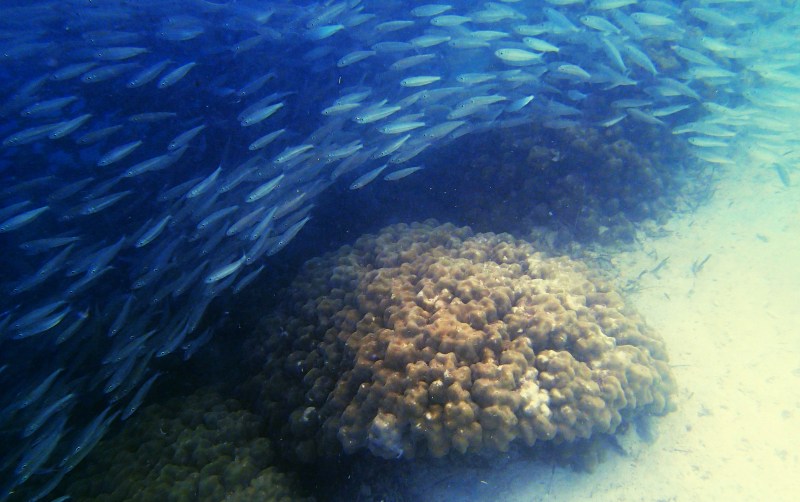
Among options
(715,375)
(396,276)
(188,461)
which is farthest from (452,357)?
(715,375)

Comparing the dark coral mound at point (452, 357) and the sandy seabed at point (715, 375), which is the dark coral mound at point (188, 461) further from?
the sandy seabed at point (715, 375)

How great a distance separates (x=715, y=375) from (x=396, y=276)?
14.0ft

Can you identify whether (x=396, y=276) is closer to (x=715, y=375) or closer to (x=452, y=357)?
(x=452, y=357)

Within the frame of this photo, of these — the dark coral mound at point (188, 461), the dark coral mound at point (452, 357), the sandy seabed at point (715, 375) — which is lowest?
the sandy seabed at point (715, 375)

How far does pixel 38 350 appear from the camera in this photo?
6.09 metres

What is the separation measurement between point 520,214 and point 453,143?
1975 millimetres

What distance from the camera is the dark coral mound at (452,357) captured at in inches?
139

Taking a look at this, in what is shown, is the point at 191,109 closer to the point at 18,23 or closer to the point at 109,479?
the point at 18,23

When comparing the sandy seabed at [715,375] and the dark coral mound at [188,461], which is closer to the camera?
the dark coral mound at [188,461]

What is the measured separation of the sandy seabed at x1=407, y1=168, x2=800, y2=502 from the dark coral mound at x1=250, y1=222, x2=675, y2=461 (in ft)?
1.53

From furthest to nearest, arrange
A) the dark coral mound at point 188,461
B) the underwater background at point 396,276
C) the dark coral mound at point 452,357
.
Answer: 1. the underwater background at point 396,276
2. the dark coral mound at point 188,461
3. the dark coral mound at point 452,357

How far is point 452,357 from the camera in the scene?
3.75m

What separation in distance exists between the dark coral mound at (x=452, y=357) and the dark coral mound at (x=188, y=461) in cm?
32

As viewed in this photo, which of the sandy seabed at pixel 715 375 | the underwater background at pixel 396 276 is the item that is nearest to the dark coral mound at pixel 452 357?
the underwater background at pixel 396 276
